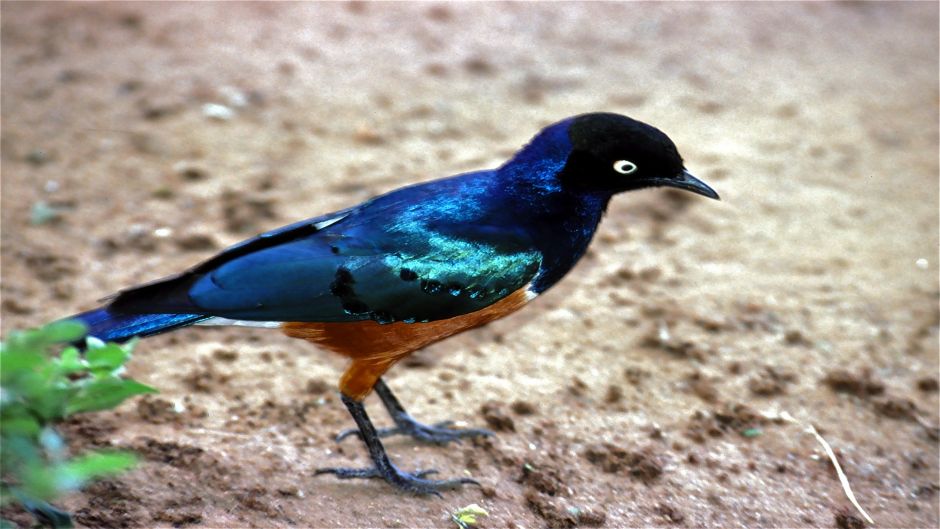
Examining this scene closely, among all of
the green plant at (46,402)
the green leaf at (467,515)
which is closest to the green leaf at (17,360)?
the green plant at (46,402)

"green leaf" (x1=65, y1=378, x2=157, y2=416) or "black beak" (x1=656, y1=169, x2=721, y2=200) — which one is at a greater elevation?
"black beak" (x1=656, y1=169, x2=721, y2=200)

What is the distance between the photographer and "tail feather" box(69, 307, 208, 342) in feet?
12.2

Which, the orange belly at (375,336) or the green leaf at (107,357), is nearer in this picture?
the green leaf at (107,357)

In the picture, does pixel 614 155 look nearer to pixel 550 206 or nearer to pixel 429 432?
pixel 550 206

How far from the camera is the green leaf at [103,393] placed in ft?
8.82

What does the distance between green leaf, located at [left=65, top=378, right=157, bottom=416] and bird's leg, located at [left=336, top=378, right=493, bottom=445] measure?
1645mm

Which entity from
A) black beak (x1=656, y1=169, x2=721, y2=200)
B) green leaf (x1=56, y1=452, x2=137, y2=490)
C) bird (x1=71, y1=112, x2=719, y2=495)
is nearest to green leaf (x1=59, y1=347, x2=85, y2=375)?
green leaf (x1=56, y1=452, x2=137, y2=490)

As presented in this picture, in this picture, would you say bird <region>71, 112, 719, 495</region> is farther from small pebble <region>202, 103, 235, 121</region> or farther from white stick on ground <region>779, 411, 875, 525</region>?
small pebble <region>202, 103, 235, 121</region>

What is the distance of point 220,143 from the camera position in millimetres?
6516

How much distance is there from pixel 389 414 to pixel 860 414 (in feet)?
7.17

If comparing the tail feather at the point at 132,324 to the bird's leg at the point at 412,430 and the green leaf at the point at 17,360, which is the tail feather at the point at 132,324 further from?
the green leaf at the point at 17,360

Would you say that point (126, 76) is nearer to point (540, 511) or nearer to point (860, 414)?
point (540, 511)

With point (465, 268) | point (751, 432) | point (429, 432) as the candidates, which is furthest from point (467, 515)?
point (751, 432)

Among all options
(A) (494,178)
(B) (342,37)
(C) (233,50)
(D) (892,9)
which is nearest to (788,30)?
(D) (892,9)
